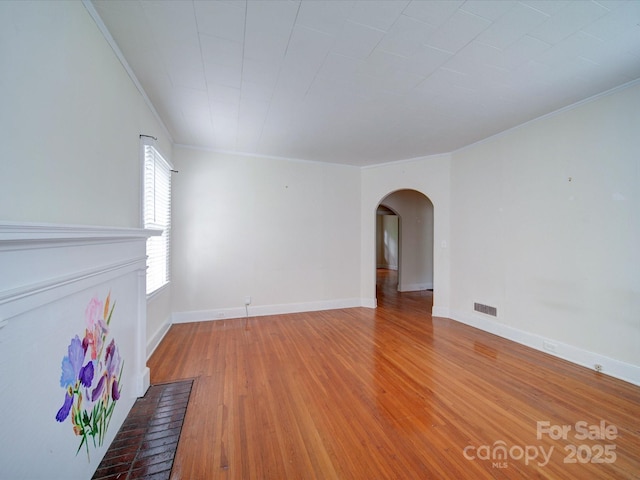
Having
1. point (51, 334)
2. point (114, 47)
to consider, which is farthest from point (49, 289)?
point (114, 47)

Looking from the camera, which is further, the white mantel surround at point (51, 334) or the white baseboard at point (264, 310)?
the white baseboard at point (264, 310)

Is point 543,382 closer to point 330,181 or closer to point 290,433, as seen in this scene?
point 290,433

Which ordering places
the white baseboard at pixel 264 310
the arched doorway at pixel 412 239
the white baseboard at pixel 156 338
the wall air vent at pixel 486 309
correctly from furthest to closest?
the arched doorway at pixel 412 239, the white baseboard at pixel 264 310, the wall air vent at pixel 486 309, the white baseboard at pixel 156 338

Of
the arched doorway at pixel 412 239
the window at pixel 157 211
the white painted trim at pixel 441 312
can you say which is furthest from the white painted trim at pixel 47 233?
the arched doorway at pixel 412 239

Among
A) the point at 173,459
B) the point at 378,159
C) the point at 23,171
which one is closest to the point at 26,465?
the point at 173,459

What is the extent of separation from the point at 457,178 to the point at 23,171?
188 inches

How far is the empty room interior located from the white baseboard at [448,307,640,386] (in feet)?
0.07

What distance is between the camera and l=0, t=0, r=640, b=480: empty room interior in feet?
3.82

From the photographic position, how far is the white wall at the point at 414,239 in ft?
20.9

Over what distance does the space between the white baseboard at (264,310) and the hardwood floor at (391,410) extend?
0.56 m

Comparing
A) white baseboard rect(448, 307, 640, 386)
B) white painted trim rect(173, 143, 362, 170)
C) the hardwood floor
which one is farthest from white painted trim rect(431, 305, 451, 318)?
white painted trim rect(173, 143, 362, 170)

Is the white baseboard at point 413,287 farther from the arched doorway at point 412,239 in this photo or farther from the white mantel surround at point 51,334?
the white mantel surround at point 51,334

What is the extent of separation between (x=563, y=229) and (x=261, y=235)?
13.6 ft

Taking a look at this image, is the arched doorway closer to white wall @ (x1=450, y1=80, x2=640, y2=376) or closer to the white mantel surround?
white wall @ (x1=450, y1=80, x2=640, y2=376)
